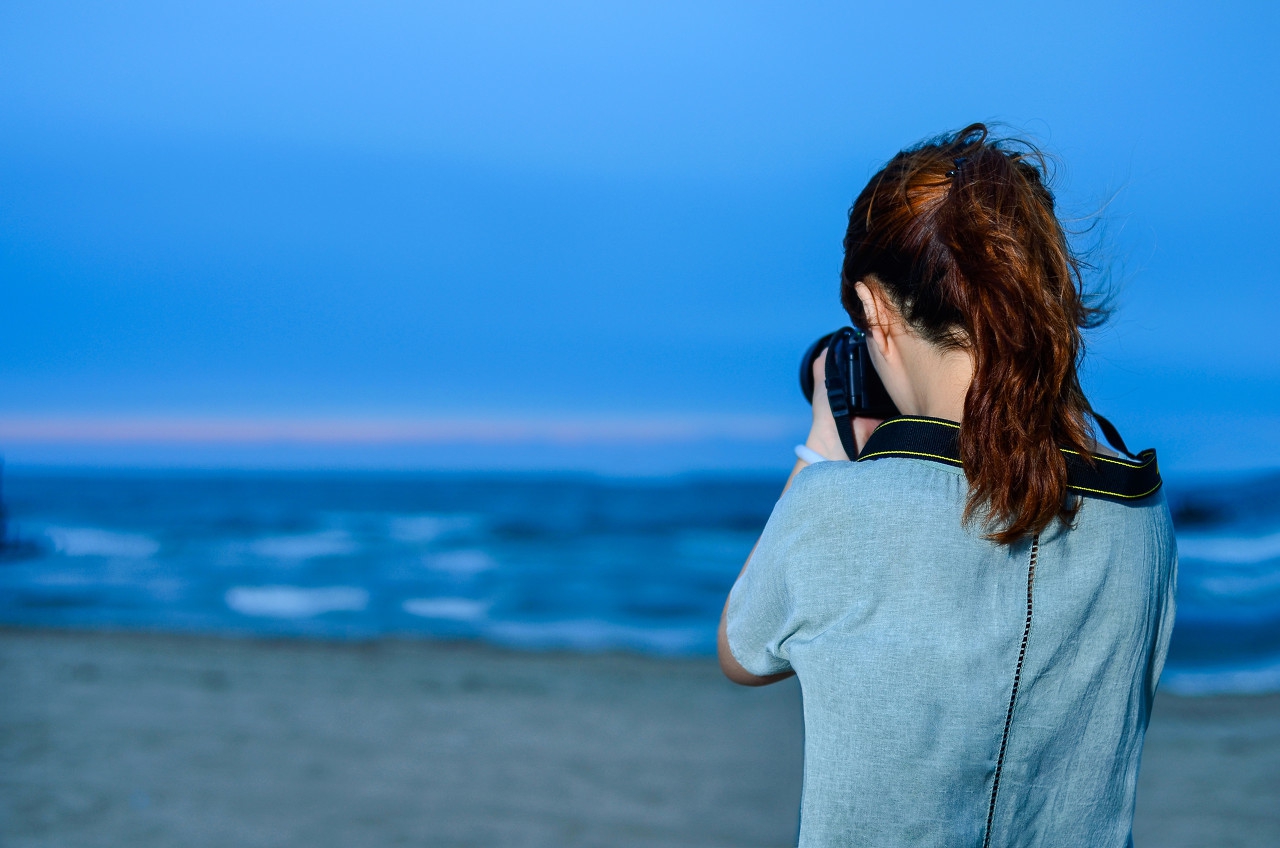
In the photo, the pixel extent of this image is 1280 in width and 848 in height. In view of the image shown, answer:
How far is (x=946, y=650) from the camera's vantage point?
2.66 feet

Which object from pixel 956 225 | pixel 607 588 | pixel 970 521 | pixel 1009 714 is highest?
pixel 956 225

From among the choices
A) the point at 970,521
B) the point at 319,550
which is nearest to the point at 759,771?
the point at 970,521

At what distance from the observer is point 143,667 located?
17.2ft

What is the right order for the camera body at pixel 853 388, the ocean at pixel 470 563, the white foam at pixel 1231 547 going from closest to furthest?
the camera body at pixel 853 388 < the ocean at pixel 470 563 < the white foam at pixel 1231 547

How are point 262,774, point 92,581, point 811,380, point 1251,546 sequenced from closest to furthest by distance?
point 811,380 < point 262,774 < point 92,581 < point 1251,546

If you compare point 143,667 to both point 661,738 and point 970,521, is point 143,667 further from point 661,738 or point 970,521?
point 970,521

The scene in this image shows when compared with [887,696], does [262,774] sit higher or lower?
lower

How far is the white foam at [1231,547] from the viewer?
31.2 ft

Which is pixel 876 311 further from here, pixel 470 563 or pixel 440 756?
pixel 470 563

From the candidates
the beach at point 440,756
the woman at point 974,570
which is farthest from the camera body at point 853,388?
the beach at point 440,756

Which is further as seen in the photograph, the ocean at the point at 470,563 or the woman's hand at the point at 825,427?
the ocean at the point at 470,563

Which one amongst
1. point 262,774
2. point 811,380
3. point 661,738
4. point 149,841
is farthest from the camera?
point 661,738

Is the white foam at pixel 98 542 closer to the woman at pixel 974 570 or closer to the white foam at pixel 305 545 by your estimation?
the white foam at pixel 305 545

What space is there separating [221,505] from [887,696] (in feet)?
64.9
